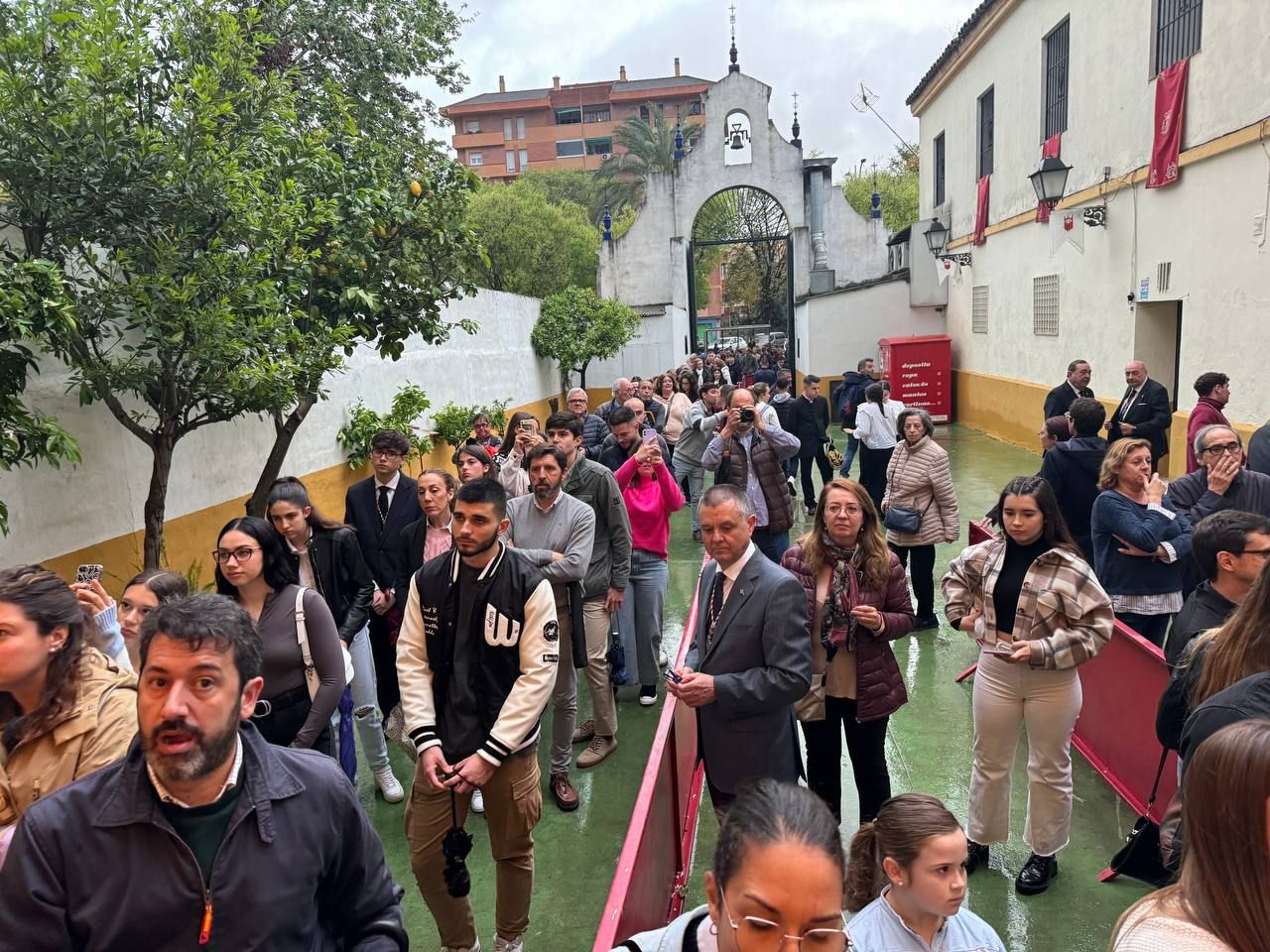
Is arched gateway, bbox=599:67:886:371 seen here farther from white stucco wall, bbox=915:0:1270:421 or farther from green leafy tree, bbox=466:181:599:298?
white stucco wall, bbox=915:0:1270:421

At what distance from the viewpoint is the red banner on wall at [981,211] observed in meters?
17.3

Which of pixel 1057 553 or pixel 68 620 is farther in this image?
pixel 1057 553

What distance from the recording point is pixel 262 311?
5293 mm

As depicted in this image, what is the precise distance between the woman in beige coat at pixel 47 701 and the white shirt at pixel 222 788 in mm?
531

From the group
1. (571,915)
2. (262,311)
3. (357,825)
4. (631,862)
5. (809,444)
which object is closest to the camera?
(357,825)

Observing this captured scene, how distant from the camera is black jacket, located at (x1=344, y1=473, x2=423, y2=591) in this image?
4945 millimetres

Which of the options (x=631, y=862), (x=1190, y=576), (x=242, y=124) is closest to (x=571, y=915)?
(x=631, y=862)

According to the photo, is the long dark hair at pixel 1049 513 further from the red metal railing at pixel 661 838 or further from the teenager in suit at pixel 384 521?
the teenager in suit at pixel 384 521

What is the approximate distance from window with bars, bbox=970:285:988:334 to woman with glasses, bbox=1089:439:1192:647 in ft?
47.0

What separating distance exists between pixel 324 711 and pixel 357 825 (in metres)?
1.46

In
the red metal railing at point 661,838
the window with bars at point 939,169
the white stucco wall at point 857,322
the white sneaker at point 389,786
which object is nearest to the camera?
the red metal railing at point 661,838

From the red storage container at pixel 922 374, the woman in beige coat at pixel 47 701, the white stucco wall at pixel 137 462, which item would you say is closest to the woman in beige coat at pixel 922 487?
the woman in beige coat at pixel 47 701

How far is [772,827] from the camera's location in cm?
162

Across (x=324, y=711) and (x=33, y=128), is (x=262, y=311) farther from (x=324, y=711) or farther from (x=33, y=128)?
(x=324, y=711)
